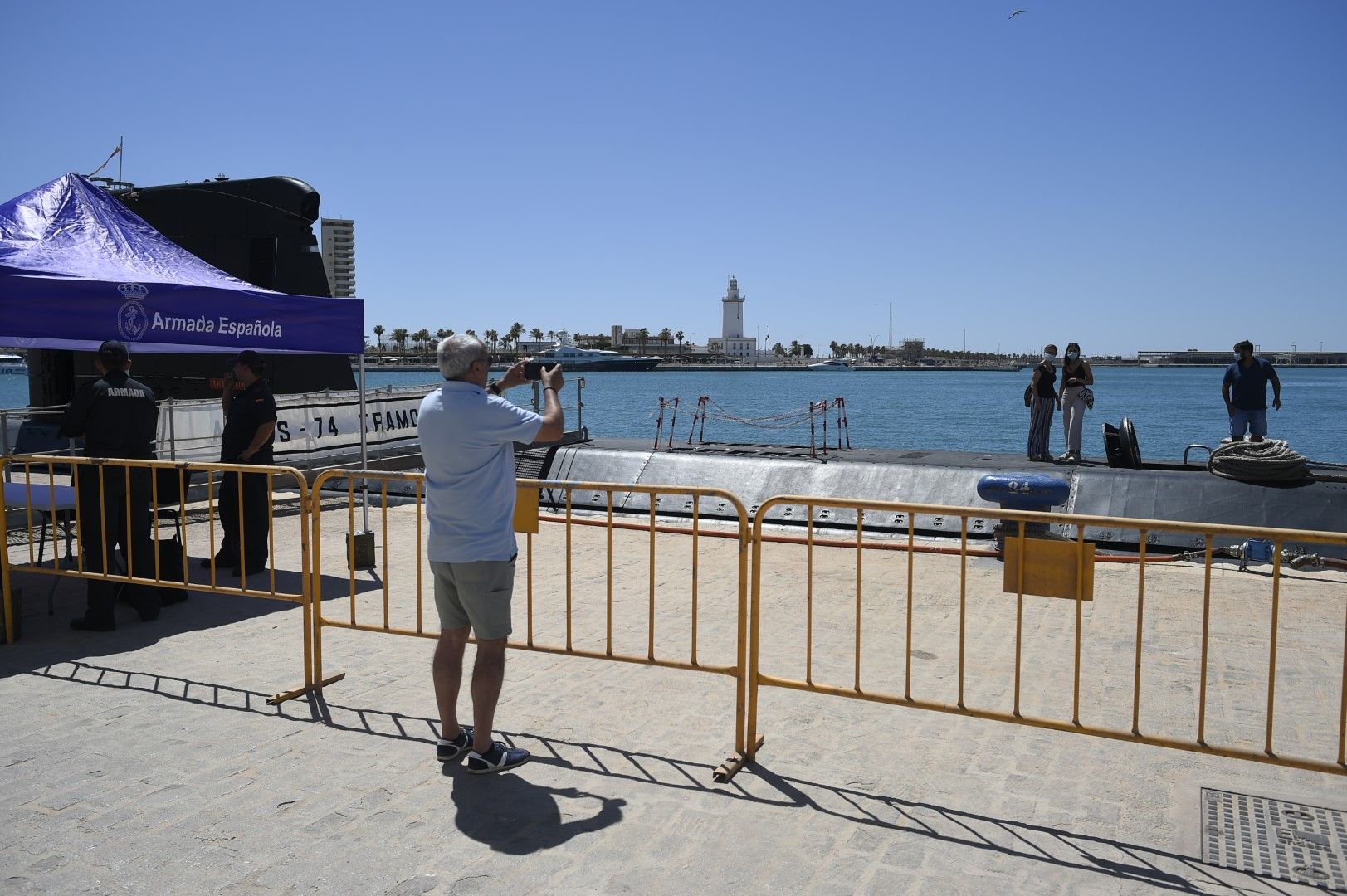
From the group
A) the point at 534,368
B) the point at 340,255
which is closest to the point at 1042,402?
the point at 534,368

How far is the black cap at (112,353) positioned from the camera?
7305 millimetres

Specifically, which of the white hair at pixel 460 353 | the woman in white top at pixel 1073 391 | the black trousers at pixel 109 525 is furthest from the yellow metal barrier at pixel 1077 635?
the black trousers at pixel 109 525

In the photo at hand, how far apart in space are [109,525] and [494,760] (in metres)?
4.24

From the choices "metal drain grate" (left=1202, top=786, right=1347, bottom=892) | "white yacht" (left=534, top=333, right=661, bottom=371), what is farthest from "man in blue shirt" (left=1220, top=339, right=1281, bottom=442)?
"white yacht" (left=534, top=333, right=661, bottom=371)

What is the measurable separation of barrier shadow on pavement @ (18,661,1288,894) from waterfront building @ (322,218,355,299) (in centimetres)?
1876

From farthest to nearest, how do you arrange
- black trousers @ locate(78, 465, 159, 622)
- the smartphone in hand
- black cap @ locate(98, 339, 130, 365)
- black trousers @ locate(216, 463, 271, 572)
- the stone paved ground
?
black trousers @ locate(216, 463, 271, 572), black cap @ locate(98, 339, 130, 365), black trousers @ locate(78, 465, 159, 622), the smartphone in hand, the stone paved ground

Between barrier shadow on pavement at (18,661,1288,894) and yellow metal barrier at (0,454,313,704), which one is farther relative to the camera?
yellow metal barrier at (0,454,313,704)

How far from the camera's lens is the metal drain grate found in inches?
154

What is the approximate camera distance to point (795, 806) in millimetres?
4461

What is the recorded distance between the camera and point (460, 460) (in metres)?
4.59

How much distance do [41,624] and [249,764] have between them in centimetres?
375

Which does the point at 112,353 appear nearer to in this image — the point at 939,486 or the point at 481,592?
the point at 481,592

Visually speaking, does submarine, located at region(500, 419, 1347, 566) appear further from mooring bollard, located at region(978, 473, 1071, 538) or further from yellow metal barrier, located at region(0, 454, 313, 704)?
yellow metal barrier, located at region(0, 454, 313, 704)

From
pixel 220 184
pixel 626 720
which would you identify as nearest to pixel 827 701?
pixel 626 720
